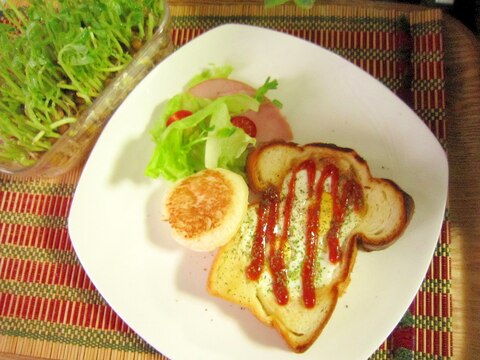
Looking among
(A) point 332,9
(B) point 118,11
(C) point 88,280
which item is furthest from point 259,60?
(C) point 88,280

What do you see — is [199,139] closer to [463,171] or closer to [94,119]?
[94,119]

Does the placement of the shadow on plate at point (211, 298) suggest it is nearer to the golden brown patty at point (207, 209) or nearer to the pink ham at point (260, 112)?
the golden brown patty at point (207, 209)

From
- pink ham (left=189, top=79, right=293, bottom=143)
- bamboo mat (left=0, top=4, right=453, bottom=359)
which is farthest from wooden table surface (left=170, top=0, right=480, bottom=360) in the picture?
pink ham (left=189, top=79, right=293, bottom=143)

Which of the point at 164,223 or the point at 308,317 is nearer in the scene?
the point at 308,317

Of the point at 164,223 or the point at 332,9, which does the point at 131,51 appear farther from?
the point at 332,9

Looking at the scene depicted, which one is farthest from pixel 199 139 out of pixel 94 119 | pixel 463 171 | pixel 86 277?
pixel 463 171

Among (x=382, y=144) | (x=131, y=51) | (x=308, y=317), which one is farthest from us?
(x=131, y=51)

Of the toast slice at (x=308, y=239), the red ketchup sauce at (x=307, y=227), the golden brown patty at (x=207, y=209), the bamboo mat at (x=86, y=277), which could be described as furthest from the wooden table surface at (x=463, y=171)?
the golden brown patty at (x=207, y=209)
